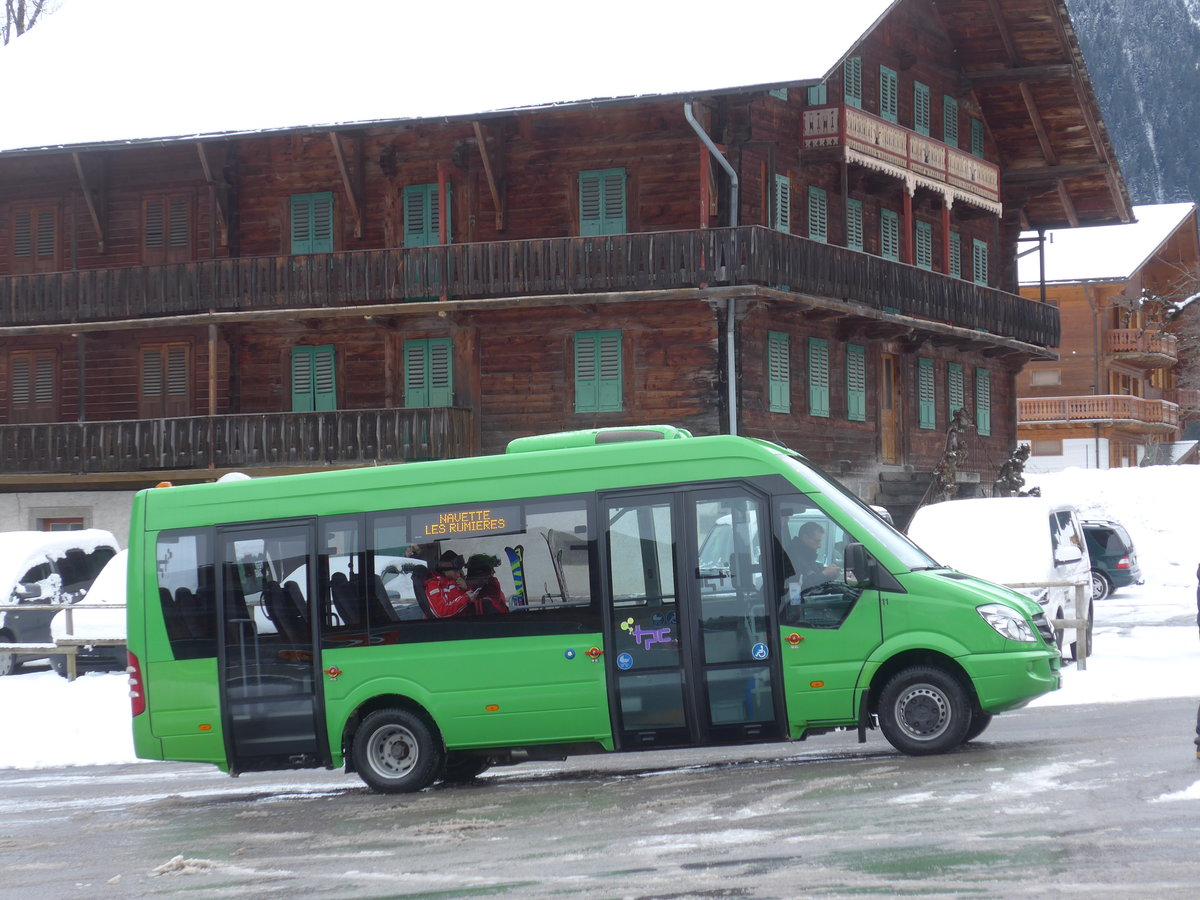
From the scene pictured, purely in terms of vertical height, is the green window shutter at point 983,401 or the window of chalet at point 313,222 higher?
the window of chalet at point 313,222

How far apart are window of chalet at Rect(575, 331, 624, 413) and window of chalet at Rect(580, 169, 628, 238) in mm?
2066

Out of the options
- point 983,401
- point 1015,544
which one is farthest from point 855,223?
point 1015,544

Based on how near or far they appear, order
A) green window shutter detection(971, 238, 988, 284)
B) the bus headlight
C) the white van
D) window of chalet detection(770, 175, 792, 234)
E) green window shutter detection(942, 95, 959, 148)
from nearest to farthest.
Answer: the bus headlight
the white van
window of chalet detection(770, 175, 792, 234)
green window shutter detection(942, 95, 959, 148)
green window shutter detection(971, 238, 988, 284)

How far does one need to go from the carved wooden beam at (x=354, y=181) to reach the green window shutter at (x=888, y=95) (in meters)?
A: 11.2

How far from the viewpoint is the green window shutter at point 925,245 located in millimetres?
39125

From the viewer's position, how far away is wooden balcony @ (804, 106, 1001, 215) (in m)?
33.8

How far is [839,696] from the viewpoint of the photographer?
12.5 meters

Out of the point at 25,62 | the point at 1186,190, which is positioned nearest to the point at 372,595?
the point at 25,62

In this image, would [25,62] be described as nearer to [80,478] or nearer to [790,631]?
[80,478]

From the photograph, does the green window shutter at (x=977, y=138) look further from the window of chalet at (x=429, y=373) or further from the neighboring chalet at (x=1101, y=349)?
the neighboring chalet at (x=1101, y=349)

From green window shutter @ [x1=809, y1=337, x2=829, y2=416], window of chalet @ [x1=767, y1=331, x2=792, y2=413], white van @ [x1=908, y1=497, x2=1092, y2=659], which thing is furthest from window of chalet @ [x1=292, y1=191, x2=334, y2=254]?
white van @ [x1=908, y1=497, x2=1092, y2=659]

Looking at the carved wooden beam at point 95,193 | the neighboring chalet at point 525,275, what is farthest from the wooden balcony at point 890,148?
the carved wooden beam at point 95,193

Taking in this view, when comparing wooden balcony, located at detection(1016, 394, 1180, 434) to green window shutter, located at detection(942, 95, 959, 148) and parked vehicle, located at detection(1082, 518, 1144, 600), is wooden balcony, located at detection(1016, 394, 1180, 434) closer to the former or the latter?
green window shutter, located at detection(942, 95, 959, 148)

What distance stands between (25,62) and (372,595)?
3133cm
